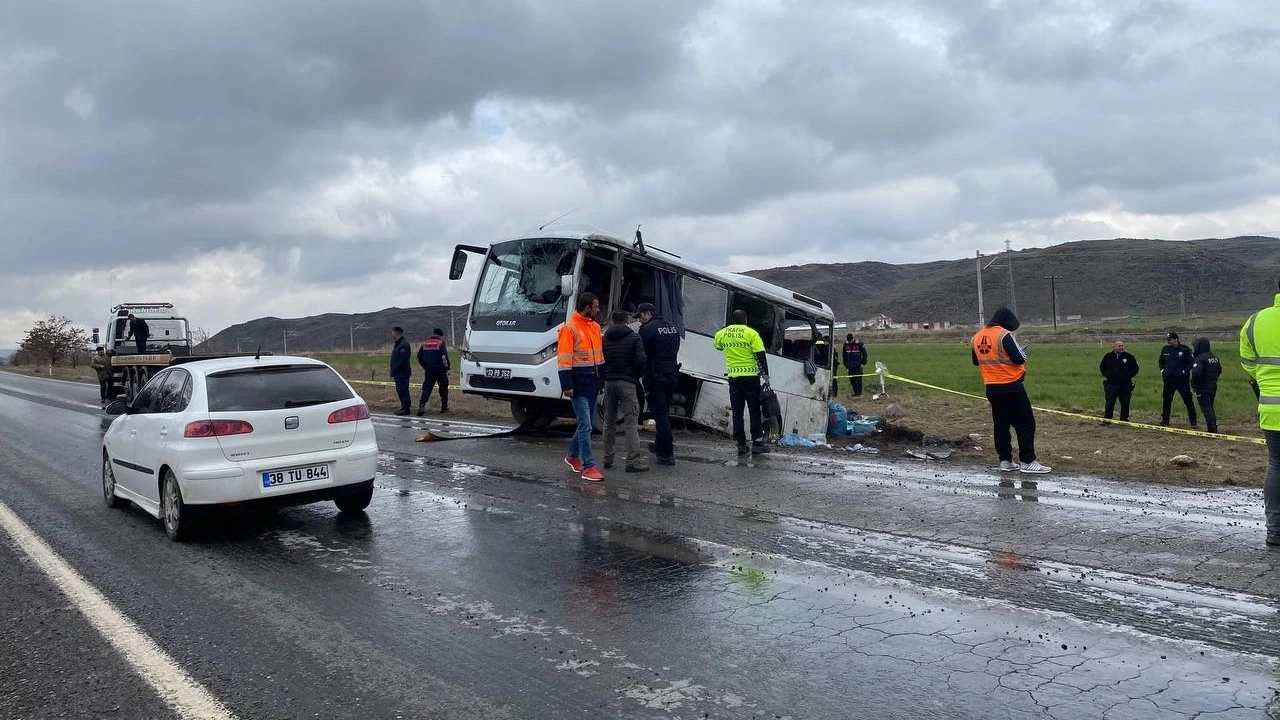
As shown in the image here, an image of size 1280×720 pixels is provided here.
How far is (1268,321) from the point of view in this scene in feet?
21.4

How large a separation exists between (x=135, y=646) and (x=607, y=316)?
29.5 feet

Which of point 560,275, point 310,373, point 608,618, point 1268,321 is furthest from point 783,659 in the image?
point 560,275

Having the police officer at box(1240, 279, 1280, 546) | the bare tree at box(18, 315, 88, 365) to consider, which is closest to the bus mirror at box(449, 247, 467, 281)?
the police officer at box(1240, 279, 1280, 546)

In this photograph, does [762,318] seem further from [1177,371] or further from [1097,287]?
[1097,287]

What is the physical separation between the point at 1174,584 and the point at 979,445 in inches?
302

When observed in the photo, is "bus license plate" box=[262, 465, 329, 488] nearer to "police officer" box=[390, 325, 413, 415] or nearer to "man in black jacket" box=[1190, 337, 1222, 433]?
"police officer" box=[390, 325, 413, 415]

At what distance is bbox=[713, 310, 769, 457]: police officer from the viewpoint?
37.2ft

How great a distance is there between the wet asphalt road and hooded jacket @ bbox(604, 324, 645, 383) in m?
1.58

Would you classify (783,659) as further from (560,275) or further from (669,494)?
(560,275)

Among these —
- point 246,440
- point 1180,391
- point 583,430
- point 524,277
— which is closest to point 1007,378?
point 583,430

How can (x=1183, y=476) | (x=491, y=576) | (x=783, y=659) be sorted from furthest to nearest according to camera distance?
(x=1183, y=476) < (x=491, y=576) < (x=783, y=659)

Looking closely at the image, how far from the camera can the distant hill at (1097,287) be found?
410 feet

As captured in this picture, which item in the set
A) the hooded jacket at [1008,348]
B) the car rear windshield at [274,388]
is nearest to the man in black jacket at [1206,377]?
the hooded jacket at [1008,348]

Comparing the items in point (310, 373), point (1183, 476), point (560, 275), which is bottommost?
point (1183, 476)
